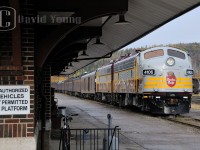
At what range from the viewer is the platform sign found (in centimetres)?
782

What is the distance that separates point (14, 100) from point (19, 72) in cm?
53

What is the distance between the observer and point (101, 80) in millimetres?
40562

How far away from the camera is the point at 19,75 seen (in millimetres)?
7727

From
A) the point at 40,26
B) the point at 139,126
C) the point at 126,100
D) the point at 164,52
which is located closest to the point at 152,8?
the point at 40,26

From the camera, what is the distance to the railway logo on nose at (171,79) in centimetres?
2316

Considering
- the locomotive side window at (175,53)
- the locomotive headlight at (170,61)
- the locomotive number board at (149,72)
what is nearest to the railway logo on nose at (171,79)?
the locomotive headlight at (170,61)

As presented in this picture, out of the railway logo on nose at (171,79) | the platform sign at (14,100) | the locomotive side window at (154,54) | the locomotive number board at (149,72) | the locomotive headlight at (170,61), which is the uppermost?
the locomotive side window at (154,54)

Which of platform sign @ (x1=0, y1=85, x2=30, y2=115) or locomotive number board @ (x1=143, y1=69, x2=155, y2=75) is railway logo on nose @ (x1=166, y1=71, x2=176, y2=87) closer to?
locomotive number board @ (x1=143, y1=69, x2=155, y2=75)

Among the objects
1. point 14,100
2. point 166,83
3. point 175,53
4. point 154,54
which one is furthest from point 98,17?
point 175,53

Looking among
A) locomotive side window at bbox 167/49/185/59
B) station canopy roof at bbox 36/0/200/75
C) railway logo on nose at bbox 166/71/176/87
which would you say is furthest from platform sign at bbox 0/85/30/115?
locomotive side window at bbox 167/49/185/59

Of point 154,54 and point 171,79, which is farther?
point 154,54

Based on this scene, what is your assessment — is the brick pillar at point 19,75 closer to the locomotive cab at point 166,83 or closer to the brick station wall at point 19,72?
the brick station wall at point 19,72

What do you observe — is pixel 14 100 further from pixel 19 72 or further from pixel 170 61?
pixel 170 61

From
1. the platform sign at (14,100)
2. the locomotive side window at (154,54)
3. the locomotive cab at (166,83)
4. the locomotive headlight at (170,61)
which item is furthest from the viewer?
the locomotive side window at (154,54)
